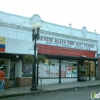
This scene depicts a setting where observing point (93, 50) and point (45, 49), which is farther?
point (93, 50)

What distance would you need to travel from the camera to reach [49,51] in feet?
76.8

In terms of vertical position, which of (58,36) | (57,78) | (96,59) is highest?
(58,36)

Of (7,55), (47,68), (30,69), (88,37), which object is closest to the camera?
(7,55)

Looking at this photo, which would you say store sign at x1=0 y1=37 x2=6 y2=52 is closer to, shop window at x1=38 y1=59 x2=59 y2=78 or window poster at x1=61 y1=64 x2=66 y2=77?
shop window at x1=38 y1=59 x2=59 y2=78

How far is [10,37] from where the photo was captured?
20062mm

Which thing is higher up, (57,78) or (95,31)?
(95,31)

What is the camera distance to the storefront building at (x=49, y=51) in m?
19.8

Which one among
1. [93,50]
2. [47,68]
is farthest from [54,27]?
[93,50]

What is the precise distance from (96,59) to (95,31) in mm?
3727

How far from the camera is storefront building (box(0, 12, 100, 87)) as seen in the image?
19797mm

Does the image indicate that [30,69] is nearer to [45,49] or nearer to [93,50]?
[45,49]

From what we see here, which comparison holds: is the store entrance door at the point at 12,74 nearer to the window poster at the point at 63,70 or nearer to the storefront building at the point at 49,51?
the storefront building at the point at 49,51

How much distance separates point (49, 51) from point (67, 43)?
10.3ft

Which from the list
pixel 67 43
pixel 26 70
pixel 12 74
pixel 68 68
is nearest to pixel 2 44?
pixel 12 74
